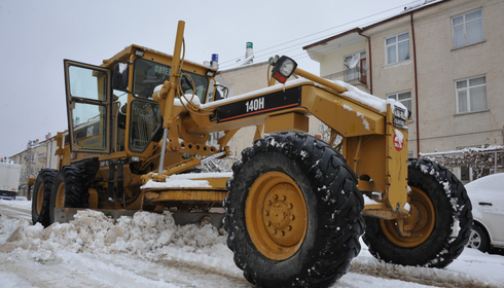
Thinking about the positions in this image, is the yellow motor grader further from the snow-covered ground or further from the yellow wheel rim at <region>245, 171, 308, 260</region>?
the snow-covered ground

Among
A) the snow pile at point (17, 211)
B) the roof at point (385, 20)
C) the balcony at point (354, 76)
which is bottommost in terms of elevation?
the snow pile at point (17, 211)

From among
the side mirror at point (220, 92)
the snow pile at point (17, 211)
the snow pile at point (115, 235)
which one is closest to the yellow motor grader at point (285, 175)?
the snow pile at point (115, 235)

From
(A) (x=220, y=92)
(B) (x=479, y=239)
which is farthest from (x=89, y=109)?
(B) (x=479, y=239)

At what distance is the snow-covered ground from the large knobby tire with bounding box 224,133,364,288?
41 cm

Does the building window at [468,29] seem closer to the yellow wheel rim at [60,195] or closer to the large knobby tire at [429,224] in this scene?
the large knobby tire at [429,224]

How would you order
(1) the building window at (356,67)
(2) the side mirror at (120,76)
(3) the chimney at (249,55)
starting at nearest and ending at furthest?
(2) the side mirror at (120,76), (1) the building window at (356,67), (3) the chimney at (249,55)

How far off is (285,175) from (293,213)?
0.29 meters

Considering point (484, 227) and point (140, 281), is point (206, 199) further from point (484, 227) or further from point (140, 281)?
point (484, 227)

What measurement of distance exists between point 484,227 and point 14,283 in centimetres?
626

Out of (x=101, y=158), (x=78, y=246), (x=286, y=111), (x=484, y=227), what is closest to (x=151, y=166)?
(x=101, y=158)

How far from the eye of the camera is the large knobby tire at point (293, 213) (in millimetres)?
2732

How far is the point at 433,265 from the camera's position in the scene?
404cm

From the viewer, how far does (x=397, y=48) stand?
16734mm

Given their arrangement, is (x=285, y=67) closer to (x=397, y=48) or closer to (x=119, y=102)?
(x=119, y=102)
